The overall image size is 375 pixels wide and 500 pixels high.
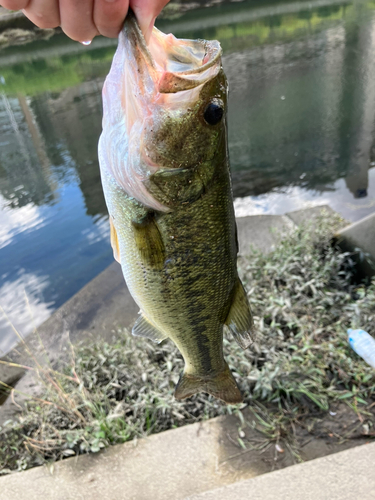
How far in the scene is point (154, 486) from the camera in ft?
7.77

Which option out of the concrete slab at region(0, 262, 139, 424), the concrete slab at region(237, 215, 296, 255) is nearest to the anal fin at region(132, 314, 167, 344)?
the concrete slab at region(0, 262, 139, 424)

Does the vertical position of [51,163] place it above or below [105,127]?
below

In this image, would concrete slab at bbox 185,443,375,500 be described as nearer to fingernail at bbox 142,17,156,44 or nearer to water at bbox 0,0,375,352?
water at bbox 0,0,375,352

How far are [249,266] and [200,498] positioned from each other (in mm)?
2096

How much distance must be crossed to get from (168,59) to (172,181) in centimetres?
36

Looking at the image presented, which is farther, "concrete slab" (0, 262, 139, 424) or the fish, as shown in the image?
"concrete slab" (0, 262, 139, 424)

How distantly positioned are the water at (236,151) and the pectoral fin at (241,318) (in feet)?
5.94

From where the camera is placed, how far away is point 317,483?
2164mm

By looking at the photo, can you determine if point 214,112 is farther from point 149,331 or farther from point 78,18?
point 149,331

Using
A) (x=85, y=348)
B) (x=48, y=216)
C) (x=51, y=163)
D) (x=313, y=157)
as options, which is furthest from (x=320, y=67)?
(x=85, y=348)

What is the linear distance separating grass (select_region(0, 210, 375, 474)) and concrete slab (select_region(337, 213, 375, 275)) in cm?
55

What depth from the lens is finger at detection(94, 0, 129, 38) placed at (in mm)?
889

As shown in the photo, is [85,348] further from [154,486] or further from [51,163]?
[51,163]

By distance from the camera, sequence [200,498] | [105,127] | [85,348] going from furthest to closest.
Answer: [85,348], [200,498], [105,127]
